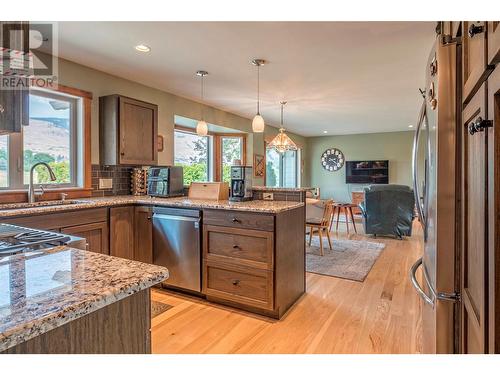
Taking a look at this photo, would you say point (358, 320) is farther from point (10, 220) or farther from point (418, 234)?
Answer: point (418, 234)

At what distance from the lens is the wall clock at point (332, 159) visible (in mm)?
8998

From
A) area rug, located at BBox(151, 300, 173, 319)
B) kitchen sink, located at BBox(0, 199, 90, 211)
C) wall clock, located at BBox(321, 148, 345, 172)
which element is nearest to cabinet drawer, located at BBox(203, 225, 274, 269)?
area rug, located at BBox(151, 300, 173, 319)

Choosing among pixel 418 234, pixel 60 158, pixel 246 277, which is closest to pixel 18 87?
pixel 246 277

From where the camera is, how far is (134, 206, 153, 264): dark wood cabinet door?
2.94 meters

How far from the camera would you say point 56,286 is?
28.4 inches

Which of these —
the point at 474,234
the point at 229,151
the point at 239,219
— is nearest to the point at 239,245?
the point at 239,219

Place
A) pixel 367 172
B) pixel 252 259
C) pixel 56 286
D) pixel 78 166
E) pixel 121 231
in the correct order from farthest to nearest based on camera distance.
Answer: pixel 367 172
pixel 78 166
pixel 121 231
pixel 252 259
pixel 56 286

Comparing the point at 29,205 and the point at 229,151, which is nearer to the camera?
the point at 29,205

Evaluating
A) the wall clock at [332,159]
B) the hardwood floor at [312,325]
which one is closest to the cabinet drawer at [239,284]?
the hardwood floor at [312,325]

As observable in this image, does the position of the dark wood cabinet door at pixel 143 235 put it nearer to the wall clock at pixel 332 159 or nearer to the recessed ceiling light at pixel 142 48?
the recessed ceiling light at pixel 142 48

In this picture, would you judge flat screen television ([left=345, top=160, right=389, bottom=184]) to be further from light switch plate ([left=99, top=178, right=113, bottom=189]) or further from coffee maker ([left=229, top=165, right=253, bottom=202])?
light switch plate ([left=99, top=178, right=113, bottom=189])

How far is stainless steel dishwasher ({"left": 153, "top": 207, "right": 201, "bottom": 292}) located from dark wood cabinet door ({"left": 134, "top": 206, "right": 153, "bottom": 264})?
54mm

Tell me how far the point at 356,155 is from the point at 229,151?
→ 447 cm

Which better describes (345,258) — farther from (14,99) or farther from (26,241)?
(14,99)
